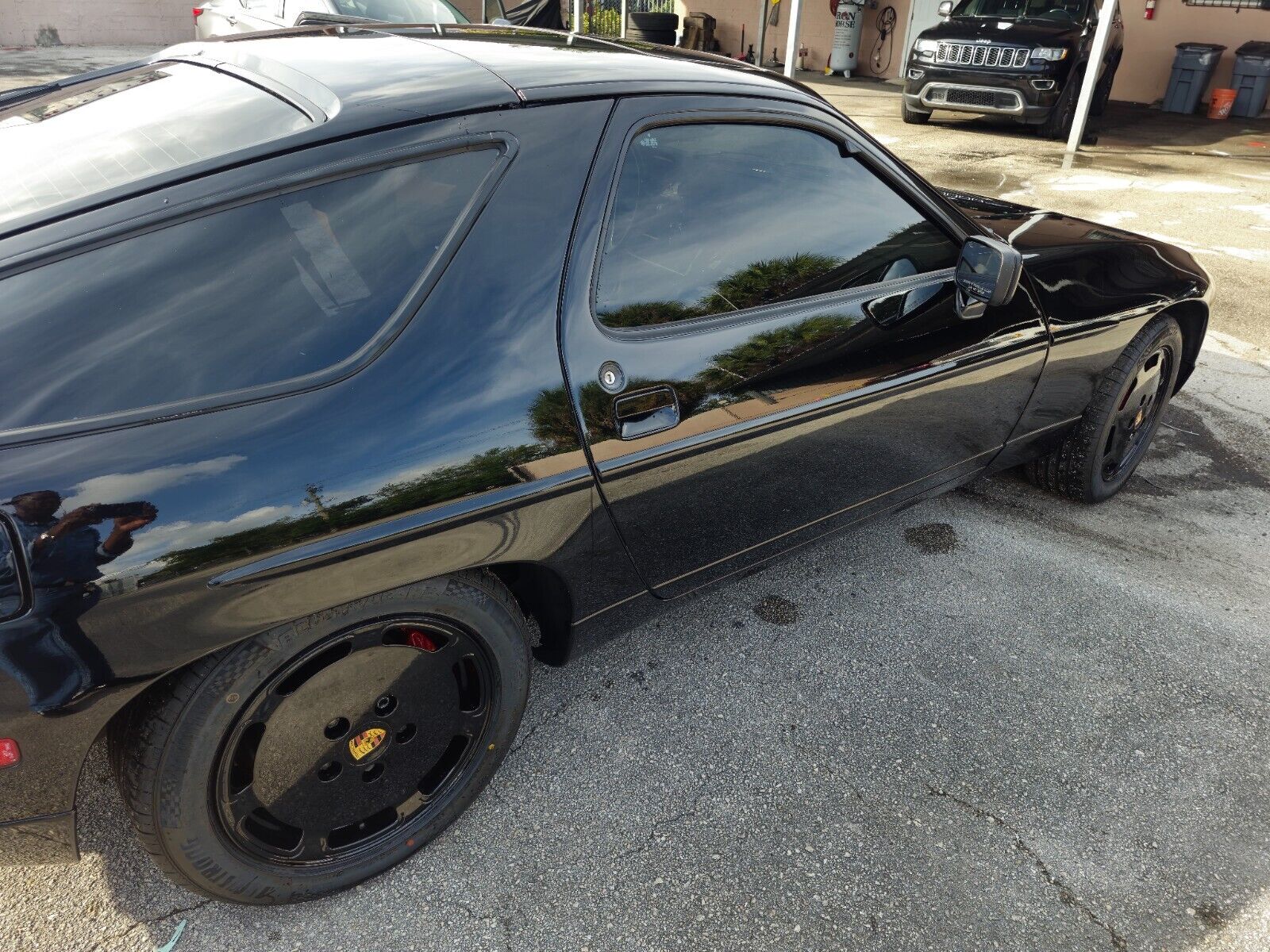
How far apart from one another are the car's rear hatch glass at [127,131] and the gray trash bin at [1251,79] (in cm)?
1473

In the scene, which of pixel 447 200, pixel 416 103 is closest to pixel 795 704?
pixel 447 200

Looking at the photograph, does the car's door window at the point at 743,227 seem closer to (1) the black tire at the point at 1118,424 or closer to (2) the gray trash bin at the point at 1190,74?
(1) the black tire at the point at 1118,424

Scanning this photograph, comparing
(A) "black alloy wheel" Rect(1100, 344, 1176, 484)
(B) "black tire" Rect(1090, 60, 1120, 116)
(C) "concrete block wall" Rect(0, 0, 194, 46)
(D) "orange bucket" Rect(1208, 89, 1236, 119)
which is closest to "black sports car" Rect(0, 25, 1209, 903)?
(A) "black alloy wheel" Rect(1100, 344, 1176, 484)

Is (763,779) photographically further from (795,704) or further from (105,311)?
(105,311)

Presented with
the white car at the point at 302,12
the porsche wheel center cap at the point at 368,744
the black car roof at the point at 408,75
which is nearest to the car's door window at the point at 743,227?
the black car roof at the point at 408,75

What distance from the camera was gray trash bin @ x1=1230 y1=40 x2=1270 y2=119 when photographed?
12.1m

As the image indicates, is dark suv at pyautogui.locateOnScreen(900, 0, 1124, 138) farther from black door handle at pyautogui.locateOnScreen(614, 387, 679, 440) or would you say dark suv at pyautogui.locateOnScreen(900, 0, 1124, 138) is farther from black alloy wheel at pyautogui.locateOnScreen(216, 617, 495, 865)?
black alloy wheel at pyautogui.locateOnScreen(216, 617, 495, 865)

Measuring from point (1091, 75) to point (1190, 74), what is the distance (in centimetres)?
499

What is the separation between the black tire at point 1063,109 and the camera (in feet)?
32.1

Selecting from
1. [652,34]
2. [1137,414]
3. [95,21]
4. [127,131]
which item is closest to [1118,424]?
[1137,414]

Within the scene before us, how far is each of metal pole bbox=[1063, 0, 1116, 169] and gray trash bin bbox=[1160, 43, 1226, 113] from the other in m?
3.90

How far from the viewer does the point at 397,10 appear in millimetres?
7703

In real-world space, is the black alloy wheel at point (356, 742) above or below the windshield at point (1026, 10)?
below

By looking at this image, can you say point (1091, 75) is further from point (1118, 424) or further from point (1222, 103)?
point (1118, 424)
